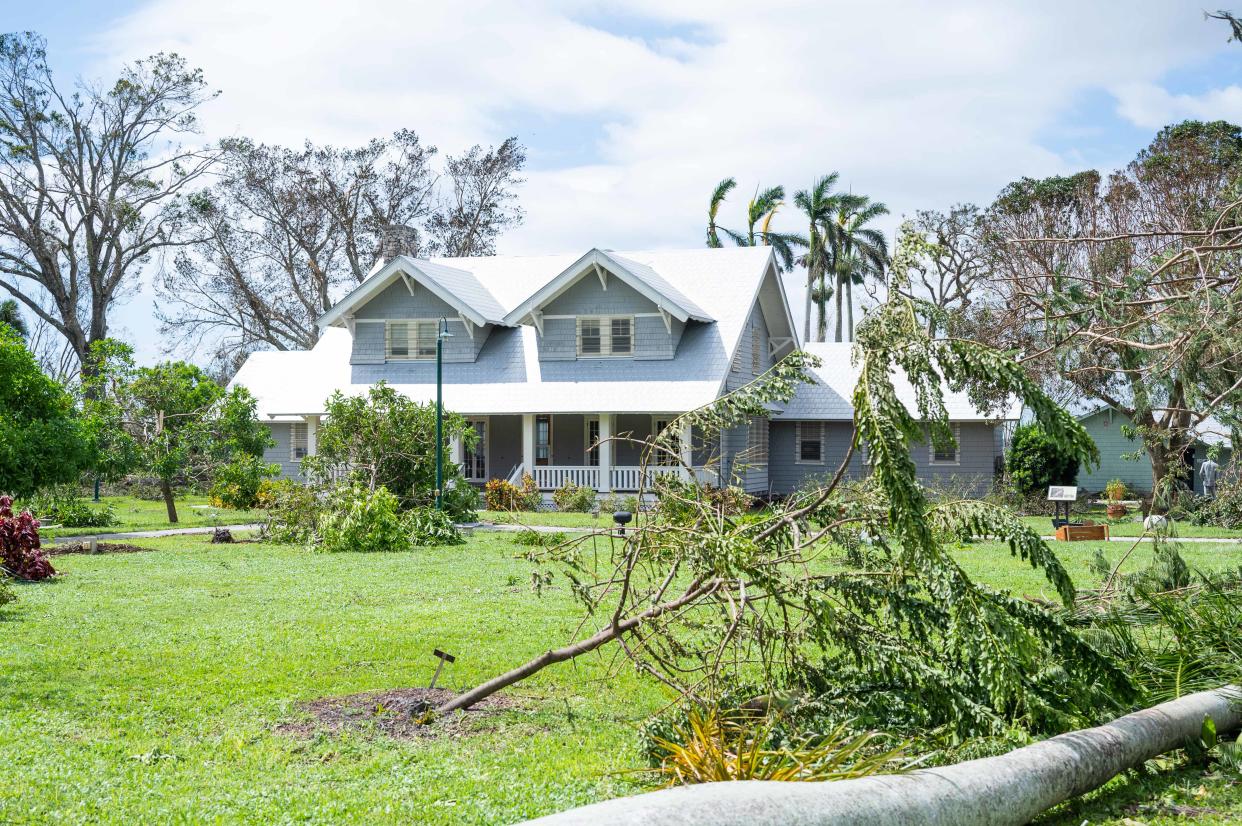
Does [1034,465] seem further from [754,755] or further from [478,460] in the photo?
[754,755]

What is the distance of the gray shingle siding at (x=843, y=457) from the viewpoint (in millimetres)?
31094

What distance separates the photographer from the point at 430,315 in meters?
31.3

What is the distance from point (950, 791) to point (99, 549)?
658 inches

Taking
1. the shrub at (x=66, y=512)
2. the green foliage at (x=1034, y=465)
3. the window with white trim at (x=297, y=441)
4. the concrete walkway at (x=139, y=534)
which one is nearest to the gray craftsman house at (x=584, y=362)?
the window with white trim at (x=297, y=441)

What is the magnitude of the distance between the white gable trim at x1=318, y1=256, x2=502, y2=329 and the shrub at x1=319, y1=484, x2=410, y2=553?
1072 centimetres

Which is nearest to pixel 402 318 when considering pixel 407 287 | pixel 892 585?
pixel 407 287

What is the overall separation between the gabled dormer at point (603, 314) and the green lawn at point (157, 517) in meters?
8.81

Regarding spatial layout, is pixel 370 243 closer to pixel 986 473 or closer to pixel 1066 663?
pixel 986 473

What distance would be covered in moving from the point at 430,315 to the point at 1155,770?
26845 mm

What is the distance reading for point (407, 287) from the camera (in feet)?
103

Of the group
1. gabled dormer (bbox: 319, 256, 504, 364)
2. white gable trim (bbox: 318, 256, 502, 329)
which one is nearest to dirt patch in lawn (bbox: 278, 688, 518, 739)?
white gable trim (bbox: 318, 256, 502, 329)

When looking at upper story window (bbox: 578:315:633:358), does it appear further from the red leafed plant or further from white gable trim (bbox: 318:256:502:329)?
the red leafed plant

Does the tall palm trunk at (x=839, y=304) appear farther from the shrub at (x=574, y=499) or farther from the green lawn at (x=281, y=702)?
the green lawn at (x=281, y=702)

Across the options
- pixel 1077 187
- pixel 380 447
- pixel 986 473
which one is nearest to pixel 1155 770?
pixel 380 447
